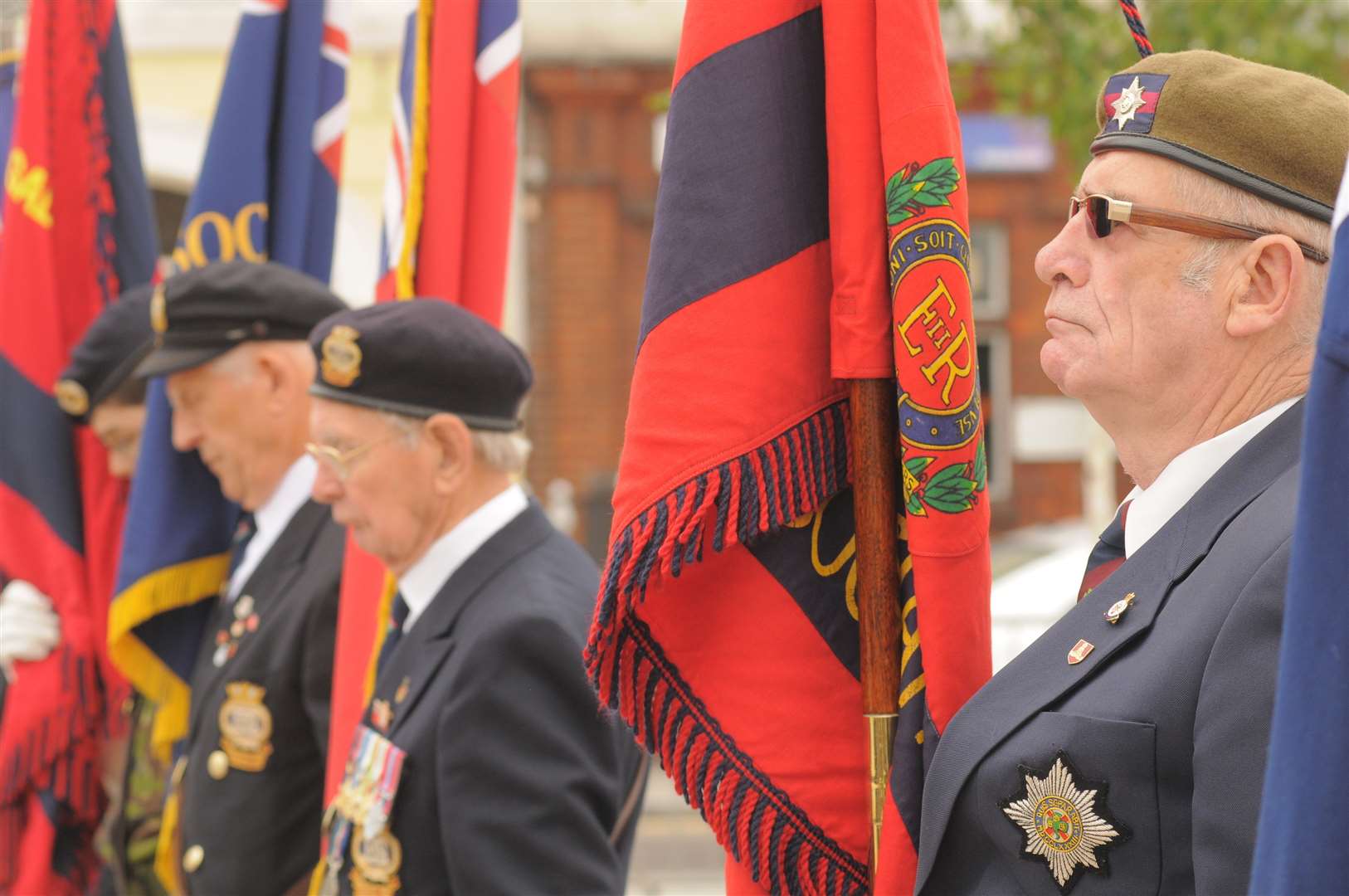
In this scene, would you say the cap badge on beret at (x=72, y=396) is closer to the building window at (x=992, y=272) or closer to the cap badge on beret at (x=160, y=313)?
the cap badge on beret at (x=160, y=313)

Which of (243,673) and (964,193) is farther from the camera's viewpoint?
(243,673)

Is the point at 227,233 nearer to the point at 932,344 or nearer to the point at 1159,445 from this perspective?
the point at 932,344

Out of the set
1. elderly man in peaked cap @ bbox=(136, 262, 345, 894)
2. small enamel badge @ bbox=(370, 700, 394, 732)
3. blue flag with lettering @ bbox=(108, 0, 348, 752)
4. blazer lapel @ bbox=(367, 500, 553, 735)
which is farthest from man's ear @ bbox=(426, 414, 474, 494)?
blue flag with lettering @ bbox=(108, 0, 348, 752)

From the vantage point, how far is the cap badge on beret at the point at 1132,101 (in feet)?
5.32

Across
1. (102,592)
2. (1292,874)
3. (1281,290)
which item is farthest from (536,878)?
(102,592)

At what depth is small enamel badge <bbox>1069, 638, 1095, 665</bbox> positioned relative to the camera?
152cm

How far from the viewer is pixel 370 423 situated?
2.70m

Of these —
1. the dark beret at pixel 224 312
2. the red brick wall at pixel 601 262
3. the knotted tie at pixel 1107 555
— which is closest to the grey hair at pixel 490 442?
the dark beret at pixel 224 312

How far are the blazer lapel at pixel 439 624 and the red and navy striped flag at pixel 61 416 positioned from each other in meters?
1.34

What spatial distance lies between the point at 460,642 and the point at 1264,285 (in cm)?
137

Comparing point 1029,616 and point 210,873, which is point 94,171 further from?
point 1029,616

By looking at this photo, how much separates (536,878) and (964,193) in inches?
45.1

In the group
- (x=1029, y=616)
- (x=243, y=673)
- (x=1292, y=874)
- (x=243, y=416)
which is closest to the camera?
(x=1292, y=874)

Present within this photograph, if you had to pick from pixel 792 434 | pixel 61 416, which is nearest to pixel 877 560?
pixel 792 434
